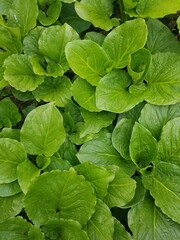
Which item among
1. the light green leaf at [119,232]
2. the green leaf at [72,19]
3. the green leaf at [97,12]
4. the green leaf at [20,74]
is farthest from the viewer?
the green leaf at [72,19]

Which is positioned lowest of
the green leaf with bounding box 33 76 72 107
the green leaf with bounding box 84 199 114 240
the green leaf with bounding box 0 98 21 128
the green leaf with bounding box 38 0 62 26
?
the green leaf with bounding box 84 199 114 240

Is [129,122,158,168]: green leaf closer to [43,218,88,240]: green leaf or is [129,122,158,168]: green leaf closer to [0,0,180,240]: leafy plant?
[0,0,180,240]: leafy plant

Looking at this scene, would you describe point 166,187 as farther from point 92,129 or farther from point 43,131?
point 43,131

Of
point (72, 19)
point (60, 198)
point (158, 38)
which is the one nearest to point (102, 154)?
point (60, 198)

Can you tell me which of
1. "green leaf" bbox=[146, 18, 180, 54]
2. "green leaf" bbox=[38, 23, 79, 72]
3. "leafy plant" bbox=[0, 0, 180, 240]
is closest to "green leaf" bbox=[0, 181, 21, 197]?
"leafy plant" bbox=[0, 0, 180, 240]

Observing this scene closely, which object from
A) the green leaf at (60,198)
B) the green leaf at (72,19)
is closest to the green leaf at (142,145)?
the green leaf at (60,198)

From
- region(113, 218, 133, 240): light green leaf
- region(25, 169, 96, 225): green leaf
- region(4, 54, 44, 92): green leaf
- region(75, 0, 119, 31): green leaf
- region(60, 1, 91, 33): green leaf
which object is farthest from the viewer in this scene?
region(60, 1, 91, 33): green leaf

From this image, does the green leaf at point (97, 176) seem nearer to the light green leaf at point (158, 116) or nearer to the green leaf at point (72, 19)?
the light green leaf at point (158, 116)
